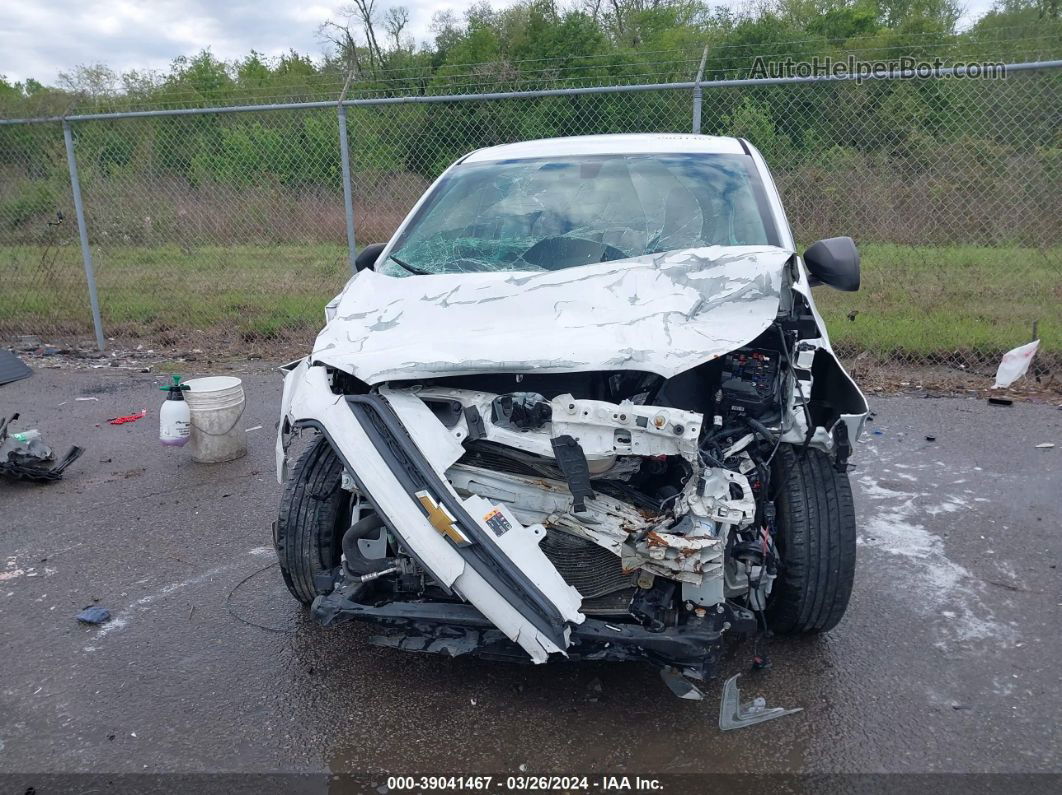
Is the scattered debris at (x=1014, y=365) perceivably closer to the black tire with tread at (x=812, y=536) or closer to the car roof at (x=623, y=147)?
the car roof at (x=623, y=147)

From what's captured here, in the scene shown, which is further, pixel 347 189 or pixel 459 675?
pixel 347 189

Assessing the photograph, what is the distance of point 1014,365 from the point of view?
6520 millimetres

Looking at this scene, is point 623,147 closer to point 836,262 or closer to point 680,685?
point 836,262

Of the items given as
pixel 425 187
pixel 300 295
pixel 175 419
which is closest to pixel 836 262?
pixel 175 419

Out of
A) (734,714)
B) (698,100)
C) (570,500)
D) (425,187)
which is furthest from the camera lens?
(425,187)

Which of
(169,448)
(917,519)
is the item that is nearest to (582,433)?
(917,519)

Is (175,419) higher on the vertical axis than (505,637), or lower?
higher

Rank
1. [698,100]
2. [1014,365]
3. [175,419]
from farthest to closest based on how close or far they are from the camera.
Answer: [1014,365], [698,100], [175,419]

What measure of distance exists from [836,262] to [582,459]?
1547mm

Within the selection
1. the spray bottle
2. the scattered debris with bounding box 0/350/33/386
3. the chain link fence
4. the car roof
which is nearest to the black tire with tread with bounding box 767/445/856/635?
the car roof

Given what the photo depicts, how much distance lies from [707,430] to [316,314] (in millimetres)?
6254

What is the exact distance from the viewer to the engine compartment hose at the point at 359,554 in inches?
112

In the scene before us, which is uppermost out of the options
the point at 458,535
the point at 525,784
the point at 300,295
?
the point at 300,295

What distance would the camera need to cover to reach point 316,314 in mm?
8312
